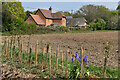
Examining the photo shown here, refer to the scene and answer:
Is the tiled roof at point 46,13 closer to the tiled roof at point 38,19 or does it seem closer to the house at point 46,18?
the house at point 46,18

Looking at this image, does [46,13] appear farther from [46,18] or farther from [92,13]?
[92,13]

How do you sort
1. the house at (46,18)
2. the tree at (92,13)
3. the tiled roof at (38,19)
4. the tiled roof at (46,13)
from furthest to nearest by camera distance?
the tree at (92,13)
the tiled roof at (46,13)
the house at (46,18)
the tiled roof at (38,19)

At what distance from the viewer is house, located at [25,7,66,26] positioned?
36578mm

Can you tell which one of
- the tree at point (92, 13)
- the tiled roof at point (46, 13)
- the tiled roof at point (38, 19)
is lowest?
the tiled roof at point (38, 19)

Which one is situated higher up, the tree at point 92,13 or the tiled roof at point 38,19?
the tree at point 92,13

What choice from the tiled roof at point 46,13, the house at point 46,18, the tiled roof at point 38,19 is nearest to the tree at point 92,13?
the house at point 46,18

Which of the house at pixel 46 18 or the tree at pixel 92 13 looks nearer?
the house at pixel 46 18

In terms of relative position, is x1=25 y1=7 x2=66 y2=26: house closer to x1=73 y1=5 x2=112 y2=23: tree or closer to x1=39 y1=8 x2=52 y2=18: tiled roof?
x1=39 y1=8 x2=52 y2=18: tiled roof

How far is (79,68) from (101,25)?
47.4 metres

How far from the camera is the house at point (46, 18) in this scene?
120ft

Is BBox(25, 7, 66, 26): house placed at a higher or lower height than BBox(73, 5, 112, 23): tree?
lower

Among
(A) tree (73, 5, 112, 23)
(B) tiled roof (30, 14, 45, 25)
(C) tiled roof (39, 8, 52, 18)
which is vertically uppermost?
(A) tree (73, 5, 112, 23)

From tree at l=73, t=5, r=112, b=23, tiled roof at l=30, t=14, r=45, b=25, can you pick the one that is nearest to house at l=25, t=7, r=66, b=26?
tiled roof at l=30, t=14, r=45, b=25

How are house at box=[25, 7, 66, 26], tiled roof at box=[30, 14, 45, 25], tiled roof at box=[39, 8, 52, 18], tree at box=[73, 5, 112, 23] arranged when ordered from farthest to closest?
tree at box=[73, 5, 112, 23] → tiled roof at box=[39, 8, 52, 18] → house at box=[25, 7, 66, 26] → tiled roof at box=[30, 14, 45, 25]
